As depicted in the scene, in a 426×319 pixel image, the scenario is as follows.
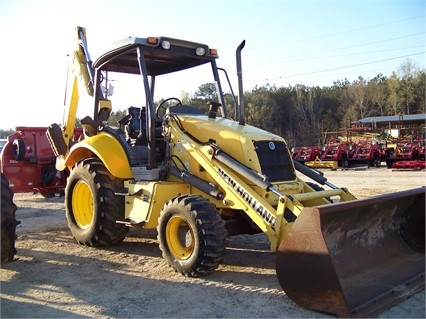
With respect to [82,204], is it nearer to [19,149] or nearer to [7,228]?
[7,228]

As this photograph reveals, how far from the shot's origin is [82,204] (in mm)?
6859

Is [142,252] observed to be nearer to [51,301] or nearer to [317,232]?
[51,301]

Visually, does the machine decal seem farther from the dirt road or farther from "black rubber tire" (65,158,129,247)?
"black rubber tire" (65,158,129,247)

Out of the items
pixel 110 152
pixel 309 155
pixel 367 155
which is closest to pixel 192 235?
pixel 110 152

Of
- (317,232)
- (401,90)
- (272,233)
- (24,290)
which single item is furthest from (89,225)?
(401,90)

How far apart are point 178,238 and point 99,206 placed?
Result: 1538mm

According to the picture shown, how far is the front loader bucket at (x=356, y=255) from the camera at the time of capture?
3.86m

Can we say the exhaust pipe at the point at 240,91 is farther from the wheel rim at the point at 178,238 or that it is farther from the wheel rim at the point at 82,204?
the wheel rim at the point at 82,204

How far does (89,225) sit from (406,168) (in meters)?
18.0

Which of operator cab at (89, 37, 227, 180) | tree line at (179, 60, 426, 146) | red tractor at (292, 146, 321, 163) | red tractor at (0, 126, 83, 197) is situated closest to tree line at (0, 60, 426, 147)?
tree line at (179, 60, 426, 146)

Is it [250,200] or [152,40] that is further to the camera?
[152,40]

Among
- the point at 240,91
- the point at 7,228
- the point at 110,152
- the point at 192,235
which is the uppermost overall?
the point at 240,91

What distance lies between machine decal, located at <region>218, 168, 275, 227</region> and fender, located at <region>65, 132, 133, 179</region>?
157cm

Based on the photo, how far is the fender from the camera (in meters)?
6.04
